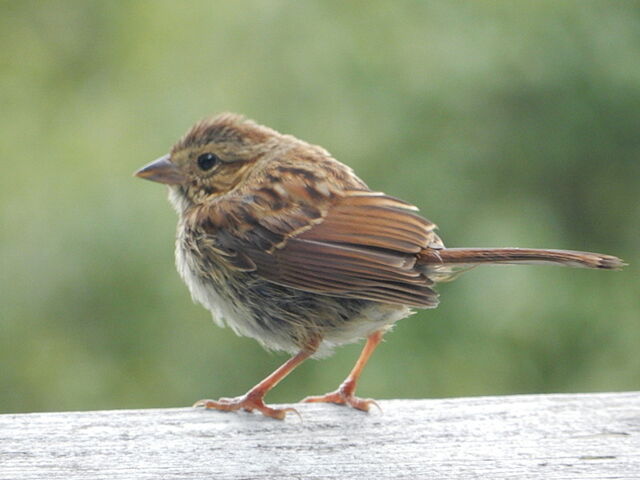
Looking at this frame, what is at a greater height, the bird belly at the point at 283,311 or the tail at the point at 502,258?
the tail at the point at 502,258

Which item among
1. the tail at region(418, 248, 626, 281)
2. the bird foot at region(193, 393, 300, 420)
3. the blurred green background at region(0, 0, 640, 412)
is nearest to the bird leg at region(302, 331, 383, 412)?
the bird foot at region(193, 393, 300, 420)

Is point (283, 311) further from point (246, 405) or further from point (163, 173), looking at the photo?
point (163, 173)

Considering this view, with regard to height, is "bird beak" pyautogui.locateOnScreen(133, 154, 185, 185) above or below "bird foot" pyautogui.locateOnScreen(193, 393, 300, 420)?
above

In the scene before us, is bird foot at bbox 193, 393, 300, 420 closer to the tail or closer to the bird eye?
the tail

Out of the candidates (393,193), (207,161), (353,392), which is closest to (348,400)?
(353,392)

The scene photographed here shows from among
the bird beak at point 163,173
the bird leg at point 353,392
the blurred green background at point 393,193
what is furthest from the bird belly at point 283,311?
the blurred green background at point 393,193

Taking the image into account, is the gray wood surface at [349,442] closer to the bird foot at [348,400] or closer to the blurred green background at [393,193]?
the bird foot at [348,400]
